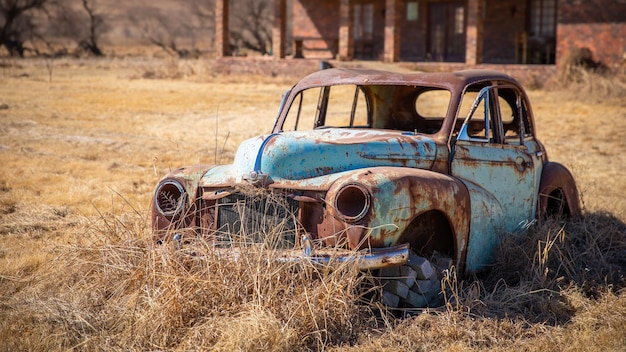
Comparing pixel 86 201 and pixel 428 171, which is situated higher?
pixel 428 171

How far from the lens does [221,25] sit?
2425cm

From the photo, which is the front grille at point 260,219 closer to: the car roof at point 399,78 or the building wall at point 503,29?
the car roof at point 399,78

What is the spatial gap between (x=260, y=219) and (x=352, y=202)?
0.62 m

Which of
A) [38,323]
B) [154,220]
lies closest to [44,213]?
[154,220]

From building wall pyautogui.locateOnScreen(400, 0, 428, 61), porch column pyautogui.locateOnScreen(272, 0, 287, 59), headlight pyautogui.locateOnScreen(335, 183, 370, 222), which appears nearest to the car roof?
headlight pyautogui.locateOnScreen(335, 183, 370, 222)

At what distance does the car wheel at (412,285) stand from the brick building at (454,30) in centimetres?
1562

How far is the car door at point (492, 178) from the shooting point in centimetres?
541

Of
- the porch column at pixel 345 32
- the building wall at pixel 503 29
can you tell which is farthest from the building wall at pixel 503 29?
the porch column at pixel 345 32

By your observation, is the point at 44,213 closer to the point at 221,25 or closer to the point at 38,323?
the point at 38,323

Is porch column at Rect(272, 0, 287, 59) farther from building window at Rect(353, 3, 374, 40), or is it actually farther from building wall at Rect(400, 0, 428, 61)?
building wall at Rect(400, 0, 428, 61)

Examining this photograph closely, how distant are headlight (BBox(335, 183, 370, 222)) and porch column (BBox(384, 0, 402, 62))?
57.2ft

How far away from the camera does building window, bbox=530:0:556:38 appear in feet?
73.2

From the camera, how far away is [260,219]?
4832mm

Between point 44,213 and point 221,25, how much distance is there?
17.4 m
